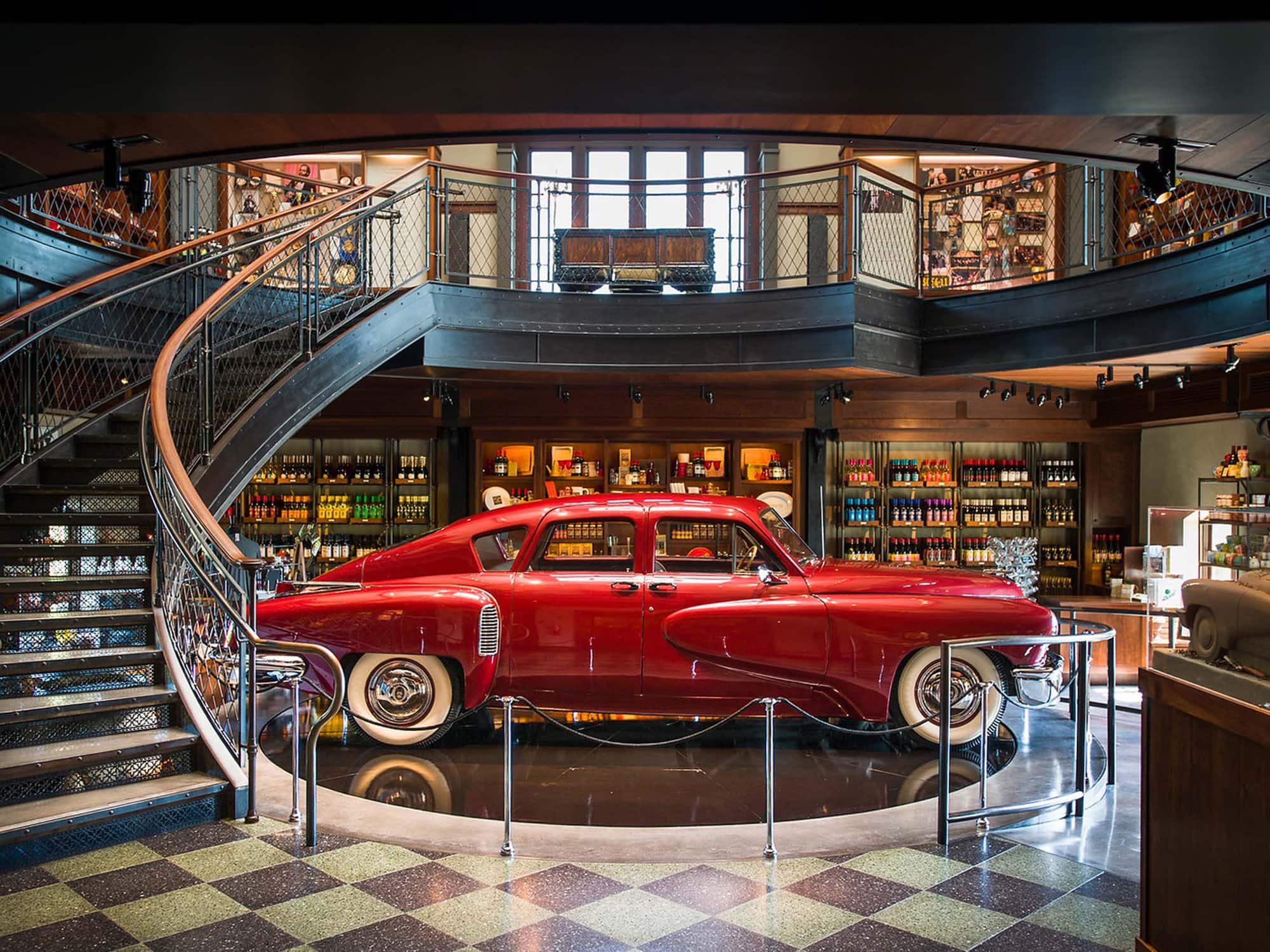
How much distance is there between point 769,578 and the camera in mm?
6480

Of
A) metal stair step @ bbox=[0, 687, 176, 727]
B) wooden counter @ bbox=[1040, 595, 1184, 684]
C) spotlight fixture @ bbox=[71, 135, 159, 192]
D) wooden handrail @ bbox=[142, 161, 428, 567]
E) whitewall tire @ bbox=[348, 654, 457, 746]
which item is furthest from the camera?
wooden counter @ bbox=[1040, 595, 1184, 684]

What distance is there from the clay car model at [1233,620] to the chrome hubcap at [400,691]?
4642mm

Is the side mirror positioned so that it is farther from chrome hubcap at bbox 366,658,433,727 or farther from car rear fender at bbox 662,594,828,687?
chrome hubcap at bbox 366,658,433,727

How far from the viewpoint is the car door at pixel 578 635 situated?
6449mm

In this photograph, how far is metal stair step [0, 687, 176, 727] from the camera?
15.3 feet

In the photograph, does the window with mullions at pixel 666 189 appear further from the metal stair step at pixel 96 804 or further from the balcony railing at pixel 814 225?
the metal stair step at pixel 96 804

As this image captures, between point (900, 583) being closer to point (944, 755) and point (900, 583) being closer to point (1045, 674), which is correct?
point (1045, 674)

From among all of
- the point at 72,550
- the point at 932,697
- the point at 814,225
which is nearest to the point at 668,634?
the point at 932,697

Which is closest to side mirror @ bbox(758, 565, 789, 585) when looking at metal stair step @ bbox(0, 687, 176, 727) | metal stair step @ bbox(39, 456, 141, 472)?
metal stair step @ bbox(0, 687, 176, 727)

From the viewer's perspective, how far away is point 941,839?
15.1 ft

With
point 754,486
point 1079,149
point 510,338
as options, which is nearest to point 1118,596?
point 754,486

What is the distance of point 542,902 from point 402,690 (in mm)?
2912

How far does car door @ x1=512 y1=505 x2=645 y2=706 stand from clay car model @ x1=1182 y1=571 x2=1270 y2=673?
3643 millimetres

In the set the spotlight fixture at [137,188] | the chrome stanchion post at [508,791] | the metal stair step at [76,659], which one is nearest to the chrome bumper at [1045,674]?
the chrome stanchion post at [508,791]
